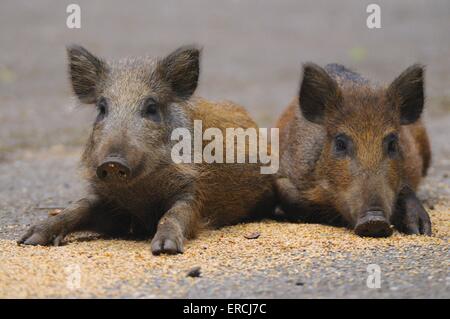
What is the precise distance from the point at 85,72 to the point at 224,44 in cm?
1589

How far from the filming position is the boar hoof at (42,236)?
726cm

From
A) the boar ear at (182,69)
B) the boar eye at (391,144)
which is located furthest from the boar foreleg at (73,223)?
the boar eye at (391,144)

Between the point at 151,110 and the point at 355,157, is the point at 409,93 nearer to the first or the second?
the point at 355,157

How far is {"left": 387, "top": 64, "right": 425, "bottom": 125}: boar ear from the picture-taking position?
853 centimetres

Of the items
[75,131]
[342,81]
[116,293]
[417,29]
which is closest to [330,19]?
[417,29]

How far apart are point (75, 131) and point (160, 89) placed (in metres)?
9.40

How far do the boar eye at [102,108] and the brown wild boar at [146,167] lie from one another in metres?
0.01

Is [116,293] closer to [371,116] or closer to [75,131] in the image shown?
[371,116]

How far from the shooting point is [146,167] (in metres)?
7.44

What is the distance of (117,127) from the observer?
7.32 meters

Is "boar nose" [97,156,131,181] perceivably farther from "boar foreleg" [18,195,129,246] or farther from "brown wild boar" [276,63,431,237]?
"brown wild boar" [276,63,431,237]
